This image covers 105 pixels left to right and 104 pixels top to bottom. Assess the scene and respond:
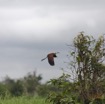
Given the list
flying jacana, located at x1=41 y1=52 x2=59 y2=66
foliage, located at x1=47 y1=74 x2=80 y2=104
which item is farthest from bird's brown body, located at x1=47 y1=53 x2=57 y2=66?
foliage, located at x1=47 y1=74 x2=80 y2=104

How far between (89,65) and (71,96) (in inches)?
24.3

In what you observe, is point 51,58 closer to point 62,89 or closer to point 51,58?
A: point 51,58

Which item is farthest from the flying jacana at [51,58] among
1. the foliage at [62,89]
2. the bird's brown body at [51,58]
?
the foliage at [62,89]

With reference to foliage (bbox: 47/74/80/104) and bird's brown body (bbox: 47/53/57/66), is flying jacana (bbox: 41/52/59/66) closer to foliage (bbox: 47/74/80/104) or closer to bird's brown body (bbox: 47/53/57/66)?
bird's brown body (bbox: 47/53/57/66)

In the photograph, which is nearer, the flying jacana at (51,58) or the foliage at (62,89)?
the flying jacana at (51,58)

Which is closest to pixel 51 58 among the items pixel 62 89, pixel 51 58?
pixel 51 58

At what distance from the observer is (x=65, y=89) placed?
7164 millimetres

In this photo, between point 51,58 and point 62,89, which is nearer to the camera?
point 51,58

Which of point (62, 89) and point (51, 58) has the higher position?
point (51, 58)

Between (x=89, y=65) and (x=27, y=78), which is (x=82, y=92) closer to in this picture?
(x=89, y=65)

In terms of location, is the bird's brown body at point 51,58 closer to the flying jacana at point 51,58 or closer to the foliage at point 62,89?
the flying jacana at point 51,58

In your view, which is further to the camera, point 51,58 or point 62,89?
point 62,89

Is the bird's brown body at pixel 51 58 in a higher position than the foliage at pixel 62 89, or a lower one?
higher

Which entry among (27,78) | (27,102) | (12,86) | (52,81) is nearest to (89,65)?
(52,81)
